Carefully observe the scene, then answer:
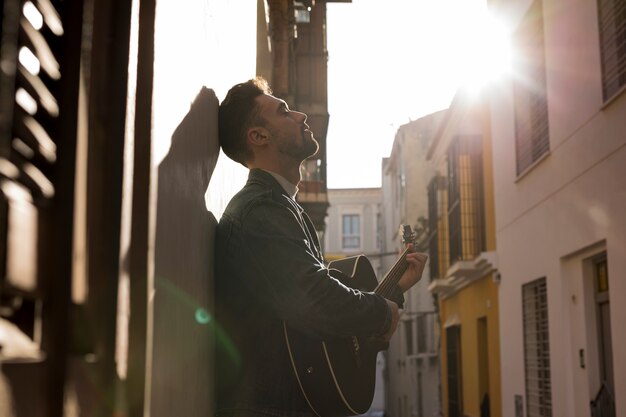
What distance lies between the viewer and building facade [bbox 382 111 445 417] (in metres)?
25.5

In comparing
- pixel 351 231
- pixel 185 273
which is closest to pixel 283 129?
Answer: pixel 185 273

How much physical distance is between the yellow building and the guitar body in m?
10.4

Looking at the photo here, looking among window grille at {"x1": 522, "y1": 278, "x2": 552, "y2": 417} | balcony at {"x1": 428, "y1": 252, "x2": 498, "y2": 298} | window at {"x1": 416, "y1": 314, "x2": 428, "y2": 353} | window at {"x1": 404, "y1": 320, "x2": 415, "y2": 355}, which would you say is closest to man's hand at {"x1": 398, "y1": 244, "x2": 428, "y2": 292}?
window grille at {"x1": 522, "y1": 278, "x2": 552, "y2": 417}

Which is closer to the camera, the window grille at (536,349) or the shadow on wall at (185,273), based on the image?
the shadow on wall at (185,273)

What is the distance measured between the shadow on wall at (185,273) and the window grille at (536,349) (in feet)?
26.4

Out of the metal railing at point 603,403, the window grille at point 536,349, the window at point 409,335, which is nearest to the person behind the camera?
the metal railing at point 603,403

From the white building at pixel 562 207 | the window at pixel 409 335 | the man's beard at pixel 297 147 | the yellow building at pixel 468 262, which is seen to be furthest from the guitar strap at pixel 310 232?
the window at pixel 409 335

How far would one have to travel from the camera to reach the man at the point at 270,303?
2611mm

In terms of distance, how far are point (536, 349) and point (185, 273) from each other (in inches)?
364

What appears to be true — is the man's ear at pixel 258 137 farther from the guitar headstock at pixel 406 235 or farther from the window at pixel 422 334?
the window at pixel 422 334

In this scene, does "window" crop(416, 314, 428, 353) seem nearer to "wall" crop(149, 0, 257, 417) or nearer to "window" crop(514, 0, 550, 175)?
"window" crop(514, 0, 550, 175)

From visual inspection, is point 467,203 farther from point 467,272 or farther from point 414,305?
point 414,305

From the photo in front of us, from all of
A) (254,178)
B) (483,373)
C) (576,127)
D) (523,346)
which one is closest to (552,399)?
(523,346)

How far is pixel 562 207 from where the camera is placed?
925 cm
